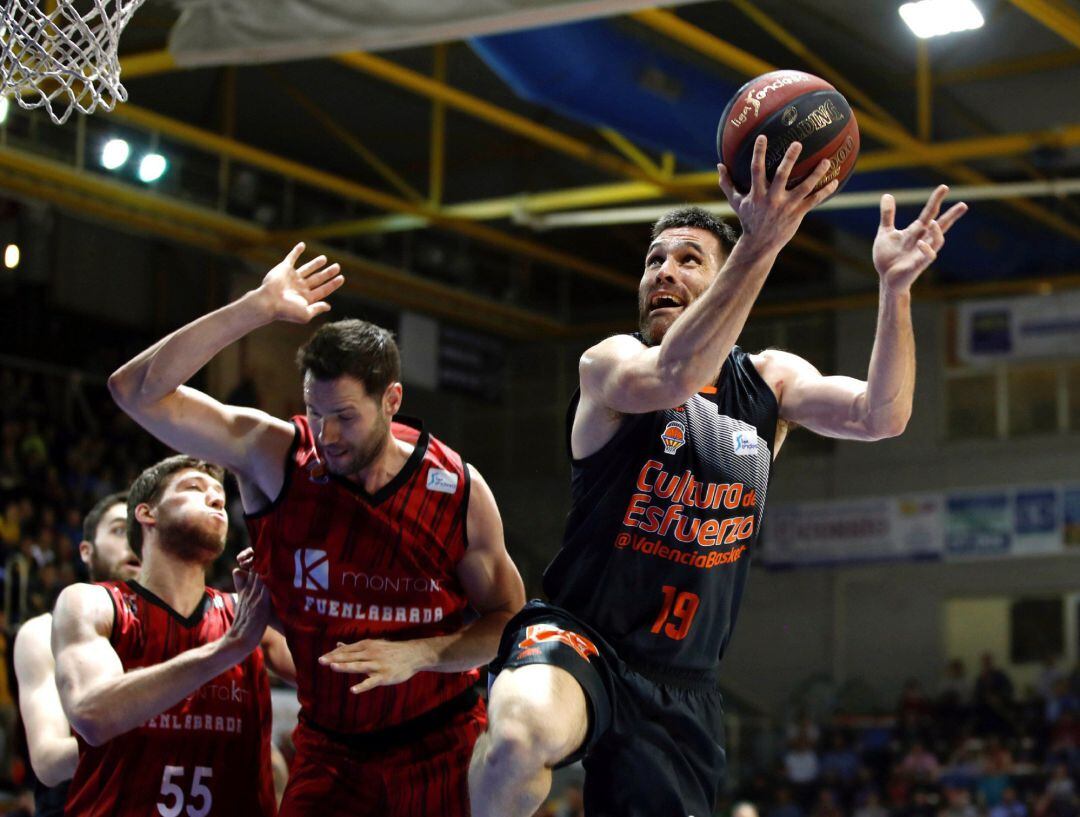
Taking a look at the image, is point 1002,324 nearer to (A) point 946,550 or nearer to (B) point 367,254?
(A) point 946,550

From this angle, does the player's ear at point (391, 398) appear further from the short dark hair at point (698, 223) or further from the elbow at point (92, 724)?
the elbow at point (92, 724)

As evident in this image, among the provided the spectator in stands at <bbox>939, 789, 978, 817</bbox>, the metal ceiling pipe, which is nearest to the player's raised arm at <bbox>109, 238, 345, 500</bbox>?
the metal ceiling pipe

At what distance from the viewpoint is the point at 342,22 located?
10.5 metres

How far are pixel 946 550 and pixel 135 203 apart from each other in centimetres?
1164

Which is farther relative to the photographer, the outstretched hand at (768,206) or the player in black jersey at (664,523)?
the player in black jersey at (664,523)

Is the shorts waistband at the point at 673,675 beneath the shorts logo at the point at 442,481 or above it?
beneath

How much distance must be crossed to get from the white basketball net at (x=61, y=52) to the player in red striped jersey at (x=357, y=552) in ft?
3.20

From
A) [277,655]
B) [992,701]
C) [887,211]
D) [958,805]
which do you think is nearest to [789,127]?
[887,211]

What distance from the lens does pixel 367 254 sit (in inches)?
845

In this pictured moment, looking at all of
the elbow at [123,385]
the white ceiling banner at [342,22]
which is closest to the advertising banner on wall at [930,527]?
the white ceiling banner at [342,22]

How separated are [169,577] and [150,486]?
0.34m

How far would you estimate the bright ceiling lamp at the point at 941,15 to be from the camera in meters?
11.1

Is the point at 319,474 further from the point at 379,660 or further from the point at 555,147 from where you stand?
the point at 555,147

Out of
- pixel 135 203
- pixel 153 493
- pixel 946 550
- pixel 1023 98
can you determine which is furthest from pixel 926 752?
pixel 153 493
